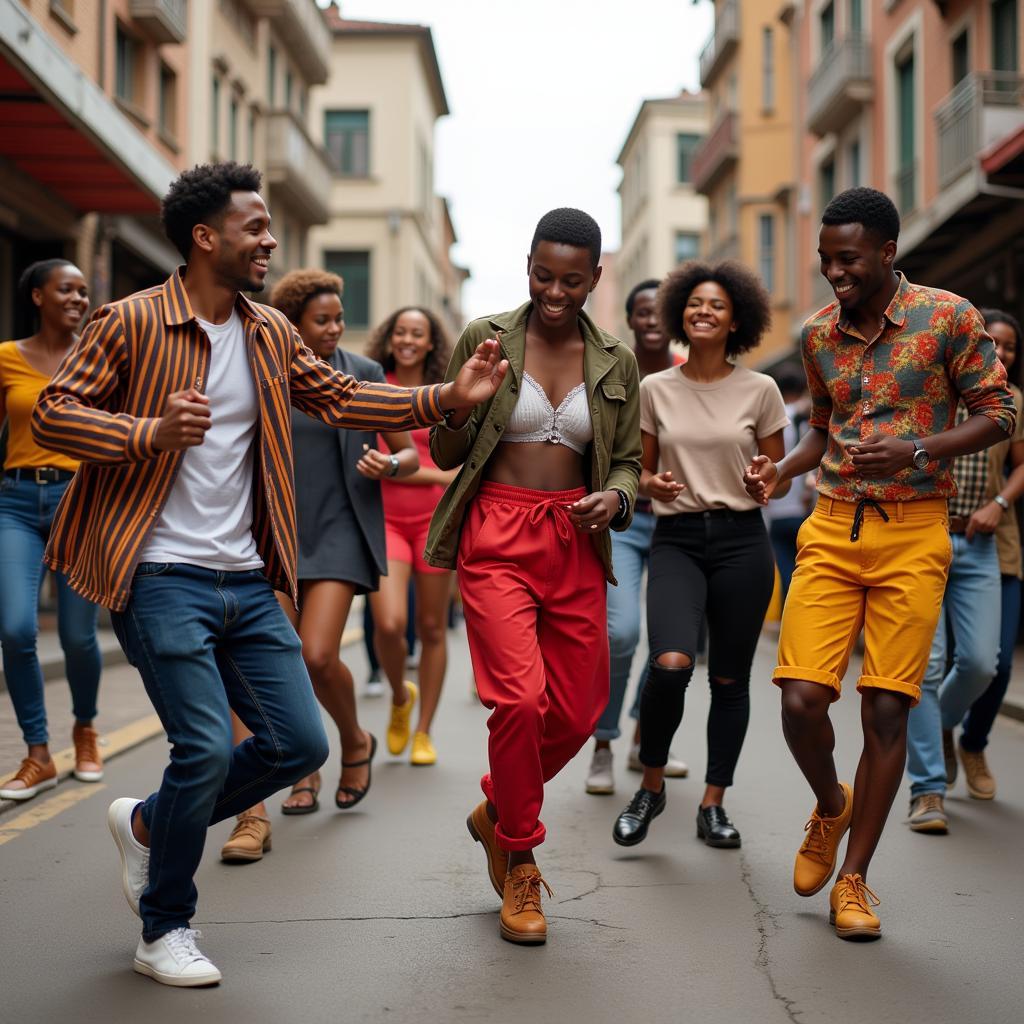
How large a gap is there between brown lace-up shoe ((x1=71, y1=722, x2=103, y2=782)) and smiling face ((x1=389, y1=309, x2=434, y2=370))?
2.38 m

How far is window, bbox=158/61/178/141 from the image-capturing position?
23.5 meters

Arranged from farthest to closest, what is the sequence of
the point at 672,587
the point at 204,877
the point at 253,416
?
the point at 672,587 < the point at 204,877 < the point at 253,416

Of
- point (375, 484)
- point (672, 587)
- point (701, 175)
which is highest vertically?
point (701, 175)

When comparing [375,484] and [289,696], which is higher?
[375,484]

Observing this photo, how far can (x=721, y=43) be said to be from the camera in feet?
137

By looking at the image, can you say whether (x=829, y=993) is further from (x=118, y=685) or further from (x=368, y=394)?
(x=118, y=685)

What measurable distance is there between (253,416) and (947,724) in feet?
12.5

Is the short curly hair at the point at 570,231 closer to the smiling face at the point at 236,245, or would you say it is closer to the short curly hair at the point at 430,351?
the smiling face at the point at 236,245

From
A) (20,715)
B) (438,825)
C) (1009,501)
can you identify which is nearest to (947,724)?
(1009,501)

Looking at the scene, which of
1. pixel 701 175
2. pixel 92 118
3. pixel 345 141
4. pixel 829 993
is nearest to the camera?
pixel 829 993

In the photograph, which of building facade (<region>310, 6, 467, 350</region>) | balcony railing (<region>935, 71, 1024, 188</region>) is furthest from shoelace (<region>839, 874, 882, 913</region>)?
building facade (<region>310, 6, 467, 350</region>)

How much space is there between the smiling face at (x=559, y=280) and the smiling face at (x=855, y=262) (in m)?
0.74

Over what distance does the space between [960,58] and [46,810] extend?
18330 millimetres

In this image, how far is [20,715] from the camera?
22.6 ft
